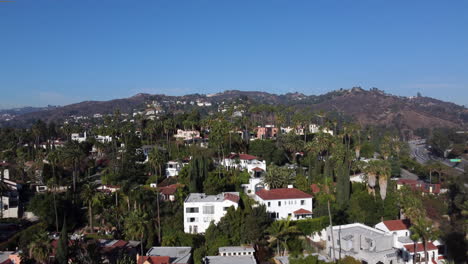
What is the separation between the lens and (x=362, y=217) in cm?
4338

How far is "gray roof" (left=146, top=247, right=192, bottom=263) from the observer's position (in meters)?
31.5

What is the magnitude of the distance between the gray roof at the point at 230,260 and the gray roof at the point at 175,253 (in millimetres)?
1774

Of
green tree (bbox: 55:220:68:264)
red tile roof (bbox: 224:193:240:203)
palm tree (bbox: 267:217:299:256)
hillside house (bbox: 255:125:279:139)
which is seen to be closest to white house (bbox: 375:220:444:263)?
palm tree (bbox: 267:217:299:256)

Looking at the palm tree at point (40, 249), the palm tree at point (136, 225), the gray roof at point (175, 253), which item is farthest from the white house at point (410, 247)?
the palm tree at point (40, 249)

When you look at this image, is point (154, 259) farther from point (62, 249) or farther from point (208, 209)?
point (208, 209)

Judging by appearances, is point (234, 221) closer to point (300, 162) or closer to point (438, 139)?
point (300, 162)

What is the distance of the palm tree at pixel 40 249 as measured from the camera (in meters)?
29.1

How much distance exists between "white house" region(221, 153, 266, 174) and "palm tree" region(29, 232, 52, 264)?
32183mm

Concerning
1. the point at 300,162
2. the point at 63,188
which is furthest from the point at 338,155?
the point at 63,188

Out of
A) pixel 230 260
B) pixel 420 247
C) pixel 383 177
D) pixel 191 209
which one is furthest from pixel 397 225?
pixel 191 209

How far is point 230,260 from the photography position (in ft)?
104

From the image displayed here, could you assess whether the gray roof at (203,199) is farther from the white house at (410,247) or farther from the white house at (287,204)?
the white house at (410,247)

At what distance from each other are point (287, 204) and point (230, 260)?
12613 mm

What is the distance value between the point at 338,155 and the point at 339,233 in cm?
1924
